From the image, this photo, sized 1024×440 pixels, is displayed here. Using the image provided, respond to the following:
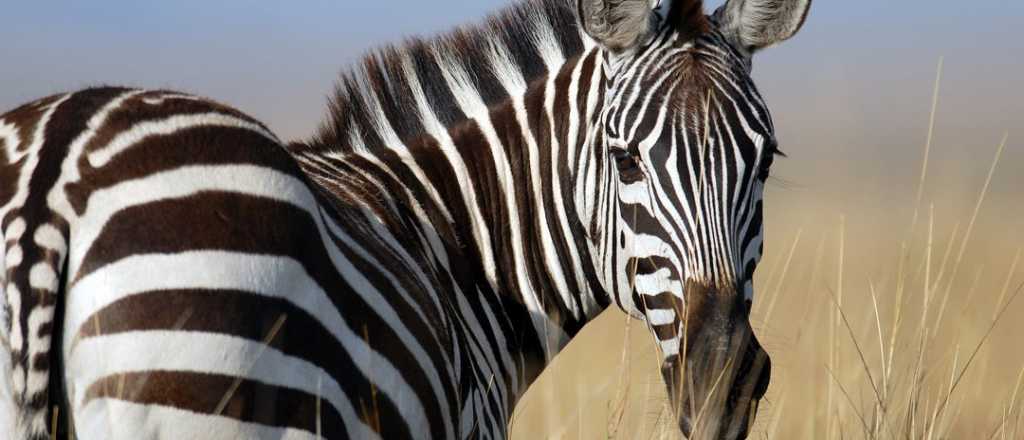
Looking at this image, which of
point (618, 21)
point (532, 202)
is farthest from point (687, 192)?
point (532, 202)

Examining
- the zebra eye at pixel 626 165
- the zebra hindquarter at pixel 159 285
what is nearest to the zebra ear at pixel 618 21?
the zebra eye at pixel 626 165

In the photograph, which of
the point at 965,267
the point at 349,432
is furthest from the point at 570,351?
the point at 349,432

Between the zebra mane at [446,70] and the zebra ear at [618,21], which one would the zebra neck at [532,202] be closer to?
the zebra mane at [446,70]

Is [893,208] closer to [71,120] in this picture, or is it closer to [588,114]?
[588,114]

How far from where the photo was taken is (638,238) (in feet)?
12.4

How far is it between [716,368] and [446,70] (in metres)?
1.78

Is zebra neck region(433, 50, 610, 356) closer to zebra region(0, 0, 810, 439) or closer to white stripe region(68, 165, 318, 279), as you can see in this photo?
zebra region(0, 0, 810, 439)

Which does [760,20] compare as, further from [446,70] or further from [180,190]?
[180,190]

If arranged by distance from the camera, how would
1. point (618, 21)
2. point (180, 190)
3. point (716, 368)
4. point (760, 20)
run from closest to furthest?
point (180, 190)
point (716, 368)
point (618, 21)
point (760, 20)

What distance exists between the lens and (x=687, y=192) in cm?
363

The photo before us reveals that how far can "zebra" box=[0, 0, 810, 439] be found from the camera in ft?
8.36

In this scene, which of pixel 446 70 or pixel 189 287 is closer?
pixel 189 287

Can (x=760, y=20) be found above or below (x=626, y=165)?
above

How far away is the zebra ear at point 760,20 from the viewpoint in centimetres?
415
